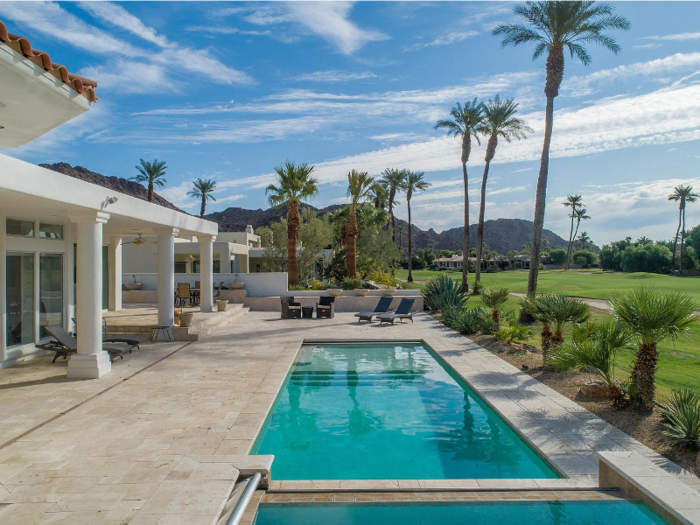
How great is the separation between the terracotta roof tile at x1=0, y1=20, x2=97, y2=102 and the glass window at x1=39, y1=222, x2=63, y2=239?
17.9ft

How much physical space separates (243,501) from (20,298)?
8631 millimetres

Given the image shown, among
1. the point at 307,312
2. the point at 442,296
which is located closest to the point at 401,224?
the point at 442,296

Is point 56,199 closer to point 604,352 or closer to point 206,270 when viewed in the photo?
point 604,352

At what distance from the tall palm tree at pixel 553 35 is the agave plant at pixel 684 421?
40.3ft

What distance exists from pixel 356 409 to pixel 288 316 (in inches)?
443

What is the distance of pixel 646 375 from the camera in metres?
6.62

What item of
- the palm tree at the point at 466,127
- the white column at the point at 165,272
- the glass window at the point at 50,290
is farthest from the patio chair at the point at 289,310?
the palm tree at the point at 466,127

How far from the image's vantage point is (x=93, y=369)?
28.4 ft

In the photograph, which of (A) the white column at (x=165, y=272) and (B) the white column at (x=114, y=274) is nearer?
(A) the white column at (x=165, y=272)

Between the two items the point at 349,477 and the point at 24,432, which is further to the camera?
the point at 24,432

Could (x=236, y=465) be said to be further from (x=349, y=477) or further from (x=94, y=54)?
(x=94, y=54)

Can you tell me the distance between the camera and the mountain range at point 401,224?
88.1m

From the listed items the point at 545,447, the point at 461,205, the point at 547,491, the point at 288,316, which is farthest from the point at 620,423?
the point at 461,205

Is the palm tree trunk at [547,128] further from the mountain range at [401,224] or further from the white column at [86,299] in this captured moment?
the mountain range at [401,224]
